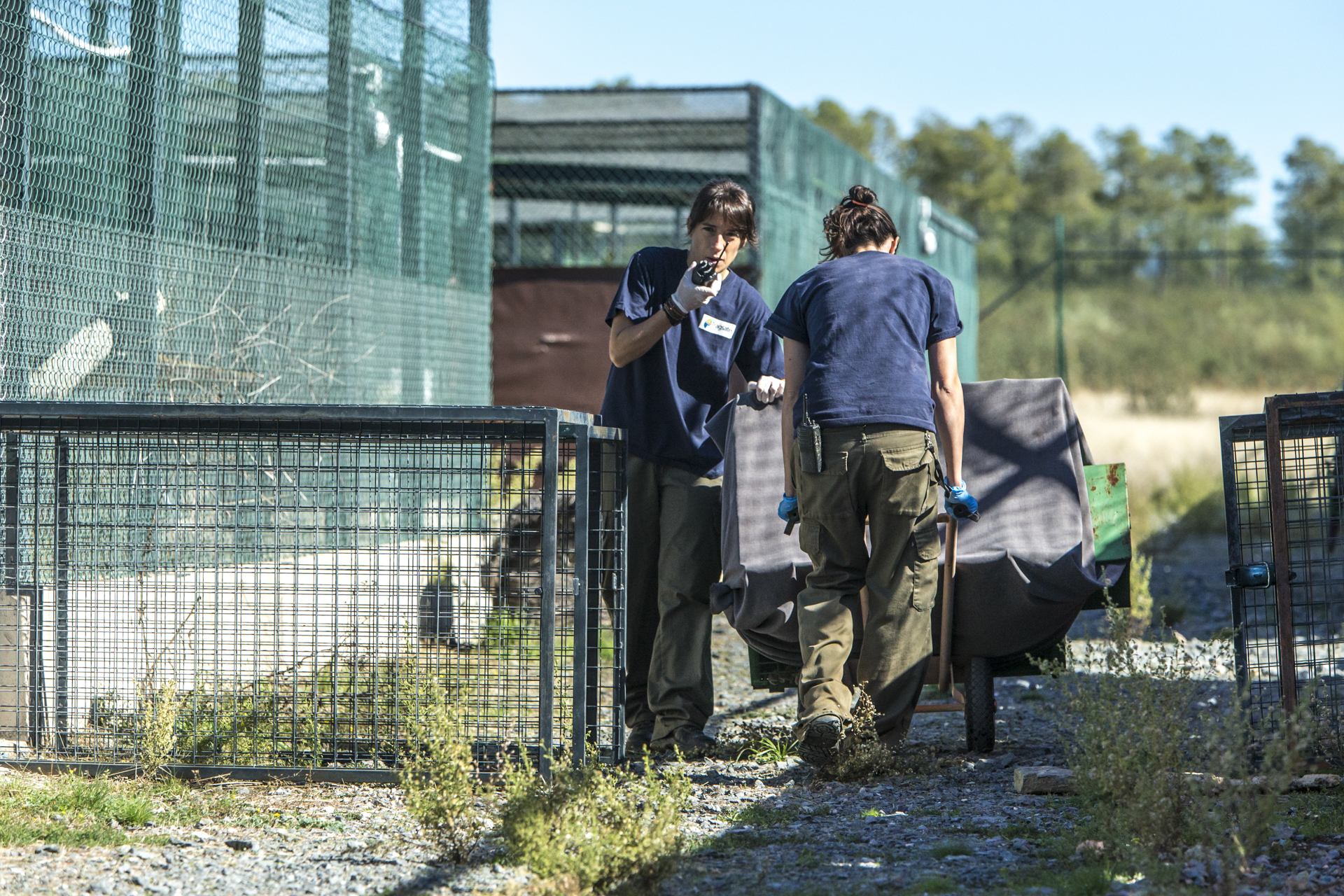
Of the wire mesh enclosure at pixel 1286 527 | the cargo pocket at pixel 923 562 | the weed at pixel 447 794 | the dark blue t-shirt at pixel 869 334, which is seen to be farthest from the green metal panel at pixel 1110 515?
the weed at pixel 447 794

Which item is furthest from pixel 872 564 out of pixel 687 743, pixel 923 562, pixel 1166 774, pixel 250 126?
pixel 250 126

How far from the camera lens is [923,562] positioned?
13.3 ft

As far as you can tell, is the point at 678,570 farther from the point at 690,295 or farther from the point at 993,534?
the point at 993,534

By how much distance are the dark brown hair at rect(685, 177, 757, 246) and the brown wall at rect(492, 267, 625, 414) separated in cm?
536

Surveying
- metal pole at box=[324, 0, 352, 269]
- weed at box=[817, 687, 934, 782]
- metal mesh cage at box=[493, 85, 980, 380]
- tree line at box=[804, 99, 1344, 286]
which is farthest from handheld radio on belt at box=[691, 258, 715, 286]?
tree line at box=[804, 99, 1344, 286]

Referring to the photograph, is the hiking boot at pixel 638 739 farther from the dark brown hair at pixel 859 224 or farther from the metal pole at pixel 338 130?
the metal pole at pixel 338 130

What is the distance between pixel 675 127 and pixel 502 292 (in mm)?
2240

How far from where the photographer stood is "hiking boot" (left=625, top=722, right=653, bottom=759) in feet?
14.8

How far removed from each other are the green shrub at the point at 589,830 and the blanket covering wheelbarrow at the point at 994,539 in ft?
3.88

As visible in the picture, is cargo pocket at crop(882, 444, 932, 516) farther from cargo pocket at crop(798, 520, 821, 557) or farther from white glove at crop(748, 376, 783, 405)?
white glove at crop(748, 376, 783, 405)

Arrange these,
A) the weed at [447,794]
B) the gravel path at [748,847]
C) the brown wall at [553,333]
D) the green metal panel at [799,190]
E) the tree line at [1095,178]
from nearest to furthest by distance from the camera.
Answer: the gravel path at [748,847] < the weed at [447,794] < the green metal panel at [799,190] < the brown wall at [553,333] < the tree line at [1095,178]

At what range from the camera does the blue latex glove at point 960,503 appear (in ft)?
13.2

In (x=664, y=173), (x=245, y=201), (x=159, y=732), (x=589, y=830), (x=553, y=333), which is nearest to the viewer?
(x=589, y=830)

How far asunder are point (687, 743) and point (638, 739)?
23 cm
